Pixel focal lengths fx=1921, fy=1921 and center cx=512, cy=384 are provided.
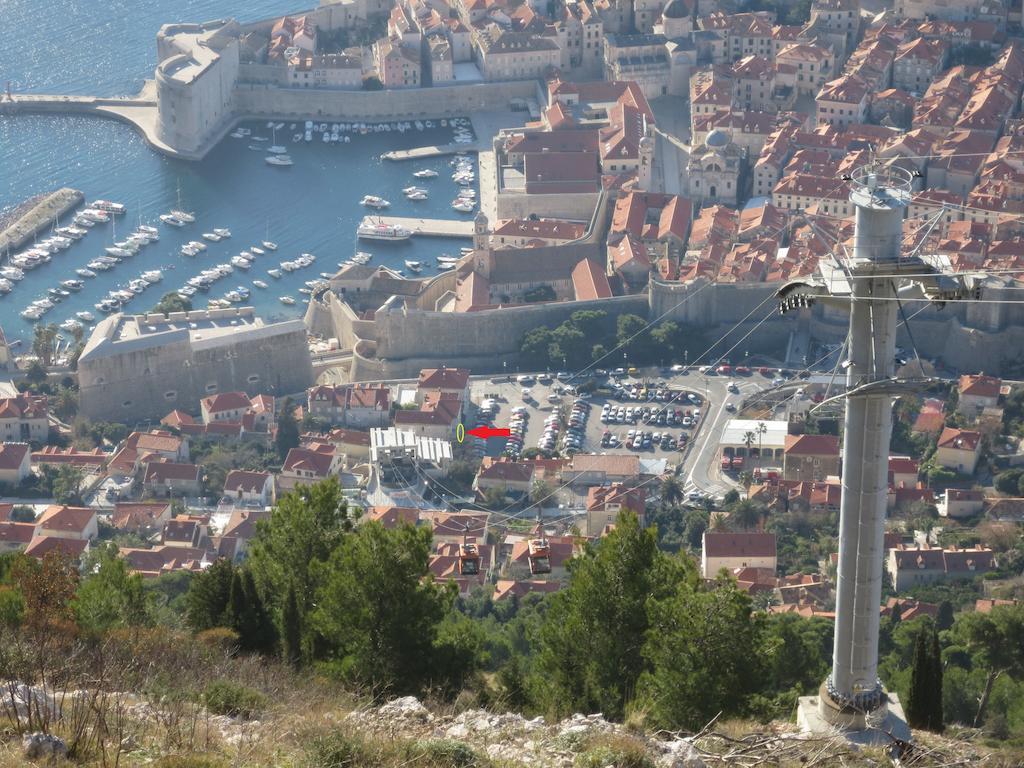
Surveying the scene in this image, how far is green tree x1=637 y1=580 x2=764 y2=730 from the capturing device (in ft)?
31.7

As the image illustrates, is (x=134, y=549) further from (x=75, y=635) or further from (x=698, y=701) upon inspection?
(x=698, y=701)

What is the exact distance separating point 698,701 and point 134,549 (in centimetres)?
1016

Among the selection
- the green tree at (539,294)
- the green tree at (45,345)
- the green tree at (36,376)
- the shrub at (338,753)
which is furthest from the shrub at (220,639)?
the green tree at (539,294)

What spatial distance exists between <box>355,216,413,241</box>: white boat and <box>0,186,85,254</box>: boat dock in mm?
Result: 5003

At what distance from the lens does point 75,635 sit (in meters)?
10.2

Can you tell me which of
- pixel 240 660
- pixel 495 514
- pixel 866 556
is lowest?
pixel 495 514

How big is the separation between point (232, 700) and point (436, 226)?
65.0 ft

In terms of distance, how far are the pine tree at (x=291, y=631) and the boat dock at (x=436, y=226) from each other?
17.4 m

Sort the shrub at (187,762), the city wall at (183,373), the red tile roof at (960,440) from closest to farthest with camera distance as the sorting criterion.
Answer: the shrub at (187,762) → the red tile roof at (960,440) → the city wall at (183,373)

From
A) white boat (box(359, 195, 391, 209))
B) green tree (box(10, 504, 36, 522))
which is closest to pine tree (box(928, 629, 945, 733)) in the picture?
green tree (box(10, 504, 36, 522))

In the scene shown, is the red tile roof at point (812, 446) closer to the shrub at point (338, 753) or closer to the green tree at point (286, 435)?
the green tree at point (286, 435)

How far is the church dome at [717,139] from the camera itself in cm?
2764

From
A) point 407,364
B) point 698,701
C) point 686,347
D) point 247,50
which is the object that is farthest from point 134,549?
point 247,50

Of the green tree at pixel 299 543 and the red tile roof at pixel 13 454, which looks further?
the red tile roof at pixel 13 454
